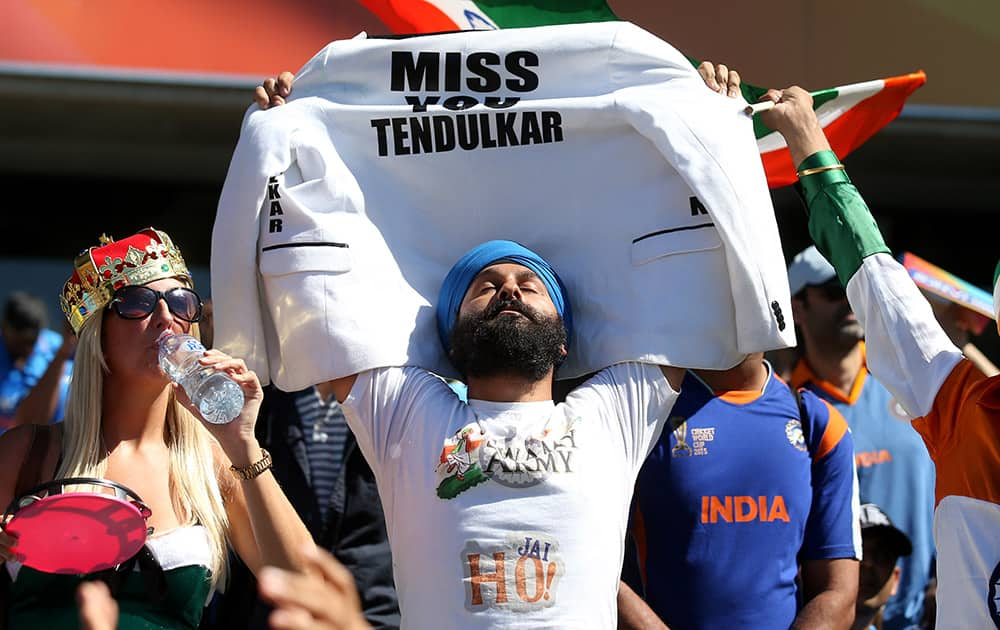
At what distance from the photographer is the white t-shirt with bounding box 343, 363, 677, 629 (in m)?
3.03

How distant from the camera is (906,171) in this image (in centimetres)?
909

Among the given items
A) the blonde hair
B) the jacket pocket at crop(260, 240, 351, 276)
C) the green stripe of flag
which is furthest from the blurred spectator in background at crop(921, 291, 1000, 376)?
the blonde hair

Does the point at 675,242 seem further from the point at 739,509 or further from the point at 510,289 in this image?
the point at 739,509

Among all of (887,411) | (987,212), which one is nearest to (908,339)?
(887,411)

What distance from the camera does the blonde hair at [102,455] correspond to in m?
3.29

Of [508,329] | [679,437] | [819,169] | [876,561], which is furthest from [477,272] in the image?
[876,561]

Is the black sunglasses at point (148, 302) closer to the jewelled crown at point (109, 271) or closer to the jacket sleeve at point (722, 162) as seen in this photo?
the jewelled crown at point (109, 271)

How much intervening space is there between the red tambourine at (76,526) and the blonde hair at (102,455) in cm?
21

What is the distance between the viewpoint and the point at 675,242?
11.0 ft

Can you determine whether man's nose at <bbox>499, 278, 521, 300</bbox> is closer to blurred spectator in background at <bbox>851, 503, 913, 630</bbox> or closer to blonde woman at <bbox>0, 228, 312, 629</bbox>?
blonde woman at <bbox>0, 228, 312, 629</bbox>

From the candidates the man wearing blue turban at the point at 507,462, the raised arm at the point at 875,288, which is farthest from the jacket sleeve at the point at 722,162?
the man wearing blue turban at the point at 507,462

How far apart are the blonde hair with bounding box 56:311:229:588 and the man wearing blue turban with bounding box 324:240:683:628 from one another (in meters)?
0.41

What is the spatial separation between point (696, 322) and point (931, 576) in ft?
7.57

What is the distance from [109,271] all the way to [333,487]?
134 centimetres
